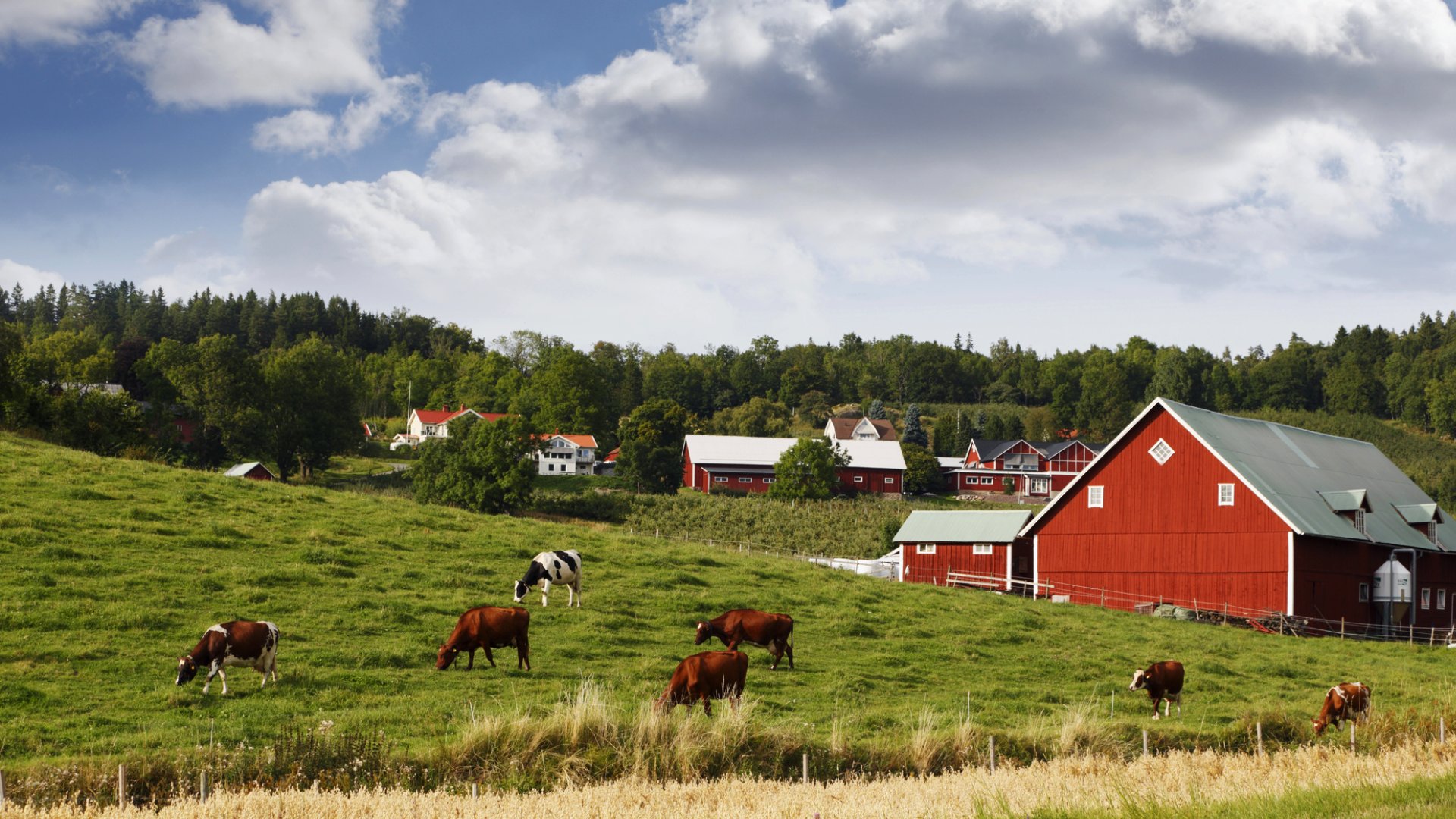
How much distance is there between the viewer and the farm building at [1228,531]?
144 ft

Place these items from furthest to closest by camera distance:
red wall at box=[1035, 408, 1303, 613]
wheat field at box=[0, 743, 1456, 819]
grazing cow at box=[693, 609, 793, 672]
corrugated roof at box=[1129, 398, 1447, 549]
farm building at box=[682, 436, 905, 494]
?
farm building at box=[682, 436, 905, 494], corrugated roof at box=[1129, 398, 1447, 549], red wall at box=[1035, 408, 1303, 613], grazing cow at box=[693, 609, 793, 672], wheat field at box=[0, 743, 1456, 819]

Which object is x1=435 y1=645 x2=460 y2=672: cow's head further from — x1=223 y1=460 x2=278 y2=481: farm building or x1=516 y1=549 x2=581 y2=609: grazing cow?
x1=223 y1=460 x2=278 y2=481: farm building

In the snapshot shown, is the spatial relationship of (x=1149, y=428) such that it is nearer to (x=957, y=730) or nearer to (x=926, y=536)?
(x=926, y=536)

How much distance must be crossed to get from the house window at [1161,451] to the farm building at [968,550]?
692cm

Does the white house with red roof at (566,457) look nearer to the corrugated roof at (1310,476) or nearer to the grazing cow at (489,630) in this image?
the corrugated roof at (1310,476)

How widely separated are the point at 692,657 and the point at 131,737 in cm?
753

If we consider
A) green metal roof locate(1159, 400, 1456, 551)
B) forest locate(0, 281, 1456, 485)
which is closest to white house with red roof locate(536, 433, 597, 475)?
forest locate(0, 281, 1456, 485)

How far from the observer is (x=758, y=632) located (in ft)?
77.0

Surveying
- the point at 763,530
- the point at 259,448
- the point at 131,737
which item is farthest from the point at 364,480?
the point at 131,737

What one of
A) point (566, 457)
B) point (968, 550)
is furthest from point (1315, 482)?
point (566, 457)

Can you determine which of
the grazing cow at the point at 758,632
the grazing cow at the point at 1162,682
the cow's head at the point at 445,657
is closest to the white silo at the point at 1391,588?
the grazing cow at the point at 1162,682

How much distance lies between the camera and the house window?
46875mm

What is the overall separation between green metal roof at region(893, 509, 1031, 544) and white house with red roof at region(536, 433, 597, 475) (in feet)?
247

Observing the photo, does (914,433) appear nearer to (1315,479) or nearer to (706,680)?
(1315,479)
